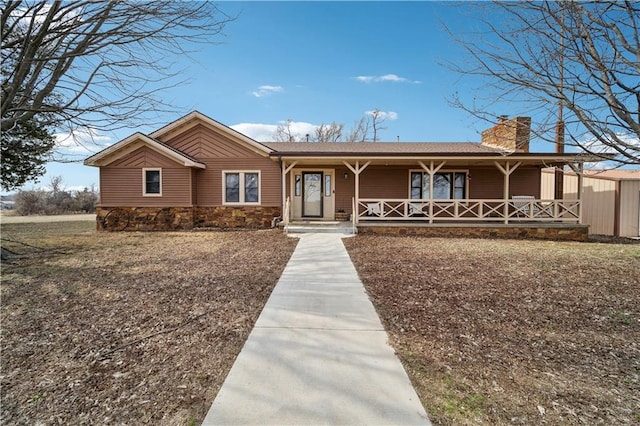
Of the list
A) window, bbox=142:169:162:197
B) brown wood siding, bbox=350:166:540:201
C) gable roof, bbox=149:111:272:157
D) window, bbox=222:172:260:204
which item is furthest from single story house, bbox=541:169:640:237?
window, bbox=142:169:162:197

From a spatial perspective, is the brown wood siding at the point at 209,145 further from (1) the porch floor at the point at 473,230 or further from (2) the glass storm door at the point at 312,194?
(1) the porch floor at the point at 473,230

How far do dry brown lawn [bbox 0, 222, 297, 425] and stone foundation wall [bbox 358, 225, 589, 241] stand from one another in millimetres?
5263

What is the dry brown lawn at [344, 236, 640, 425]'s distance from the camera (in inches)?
87.7

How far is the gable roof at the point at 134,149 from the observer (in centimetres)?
1176

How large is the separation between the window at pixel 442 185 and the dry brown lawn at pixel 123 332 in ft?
28.4

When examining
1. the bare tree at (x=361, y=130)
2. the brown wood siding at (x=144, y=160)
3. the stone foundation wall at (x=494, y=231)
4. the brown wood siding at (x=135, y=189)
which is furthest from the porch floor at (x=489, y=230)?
the bare tree at (x=361, y=130)

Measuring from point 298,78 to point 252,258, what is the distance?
798 centimetres

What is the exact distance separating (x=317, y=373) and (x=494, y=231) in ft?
34.8

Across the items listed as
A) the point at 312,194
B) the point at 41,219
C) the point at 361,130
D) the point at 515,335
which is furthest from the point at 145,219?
the point at 361,130

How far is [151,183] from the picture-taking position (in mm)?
12273

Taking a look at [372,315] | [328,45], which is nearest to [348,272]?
[372,315]

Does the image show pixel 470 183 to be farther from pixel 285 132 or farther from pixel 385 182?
pixel 285 132

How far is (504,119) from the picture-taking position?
4.24 metres

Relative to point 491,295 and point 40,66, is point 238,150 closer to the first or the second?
point 40,66
